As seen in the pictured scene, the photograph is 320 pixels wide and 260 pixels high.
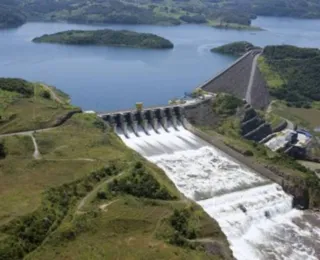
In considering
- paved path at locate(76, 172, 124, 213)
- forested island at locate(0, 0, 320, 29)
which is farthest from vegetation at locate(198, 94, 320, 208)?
forested island at locate(0, 0, 320, 29)

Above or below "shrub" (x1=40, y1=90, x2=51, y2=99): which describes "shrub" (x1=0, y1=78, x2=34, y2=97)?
above

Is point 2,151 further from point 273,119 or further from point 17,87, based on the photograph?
point 273,119

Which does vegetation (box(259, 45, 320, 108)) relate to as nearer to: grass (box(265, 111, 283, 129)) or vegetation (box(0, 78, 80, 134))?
grass (box(265, 111, 283, 129))

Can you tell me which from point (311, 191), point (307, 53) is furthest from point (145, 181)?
point (307, 53)

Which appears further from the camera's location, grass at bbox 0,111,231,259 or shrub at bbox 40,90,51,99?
shrub at bbox 40,90,51,99

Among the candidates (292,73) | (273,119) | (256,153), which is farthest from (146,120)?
(292,73)

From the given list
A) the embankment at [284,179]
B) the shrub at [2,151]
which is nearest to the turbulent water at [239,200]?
the embankment at [284,179]
